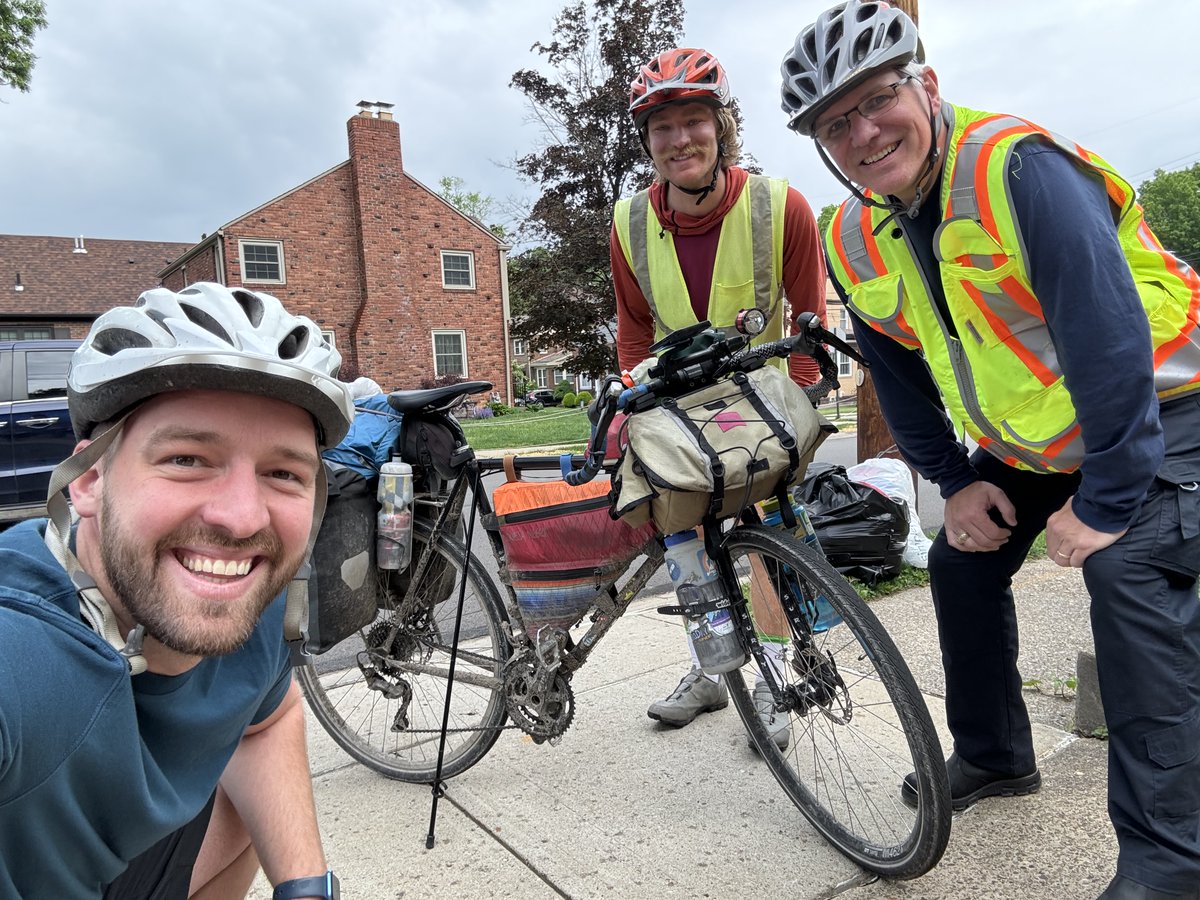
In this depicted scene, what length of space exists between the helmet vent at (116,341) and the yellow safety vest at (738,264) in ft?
6.70

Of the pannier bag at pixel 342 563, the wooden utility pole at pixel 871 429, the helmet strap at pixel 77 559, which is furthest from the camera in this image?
the wooden utility pole at pixel 871 429

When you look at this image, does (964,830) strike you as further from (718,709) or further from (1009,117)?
(1009,117)

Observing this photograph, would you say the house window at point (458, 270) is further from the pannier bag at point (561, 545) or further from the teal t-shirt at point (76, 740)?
the teal t-shirt at point (76, 740)

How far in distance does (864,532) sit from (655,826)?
9.57ft

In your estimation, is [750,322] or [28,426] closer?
[750,322]

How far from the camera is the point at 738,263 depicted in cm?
293

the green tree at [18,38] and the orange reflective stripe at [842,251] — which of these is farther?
the green tree at [18,38]

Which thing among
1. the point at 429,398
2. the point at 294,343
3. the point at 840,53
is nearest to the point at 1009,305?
the point at 840,53

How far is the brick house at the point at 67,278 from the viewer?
99.9 ft

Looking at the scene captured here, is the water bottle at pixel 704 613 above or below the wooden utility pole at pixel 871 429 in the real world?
below

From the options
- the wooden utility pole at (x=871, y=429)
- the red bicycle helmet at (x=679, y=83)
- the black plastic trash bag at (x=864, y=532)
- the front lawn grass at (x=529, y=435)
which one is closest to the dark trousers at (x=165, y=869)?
the red bicycle helmet at (x=679, y=83)

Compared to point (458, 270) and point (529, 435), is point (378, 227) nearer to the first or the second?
point (458, 270)

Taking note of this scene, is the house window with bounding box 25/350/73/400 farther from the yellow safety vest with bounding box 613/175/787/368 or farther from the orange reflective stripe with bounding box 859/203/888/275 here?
the orange reflective stripe with bounding box 859/203/888/275

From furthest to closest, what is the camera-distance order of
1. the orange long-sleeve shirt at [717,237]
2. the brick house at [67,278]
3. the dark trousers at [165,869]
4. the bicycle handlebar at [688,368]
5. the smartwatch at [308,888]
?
the brick house at [67,278] < the orange long-sleeve shirt at [717,237] < the bicycle handlebar at [688,368] < the smartwatch at [308,888] < the dark trousers at [165,869]
